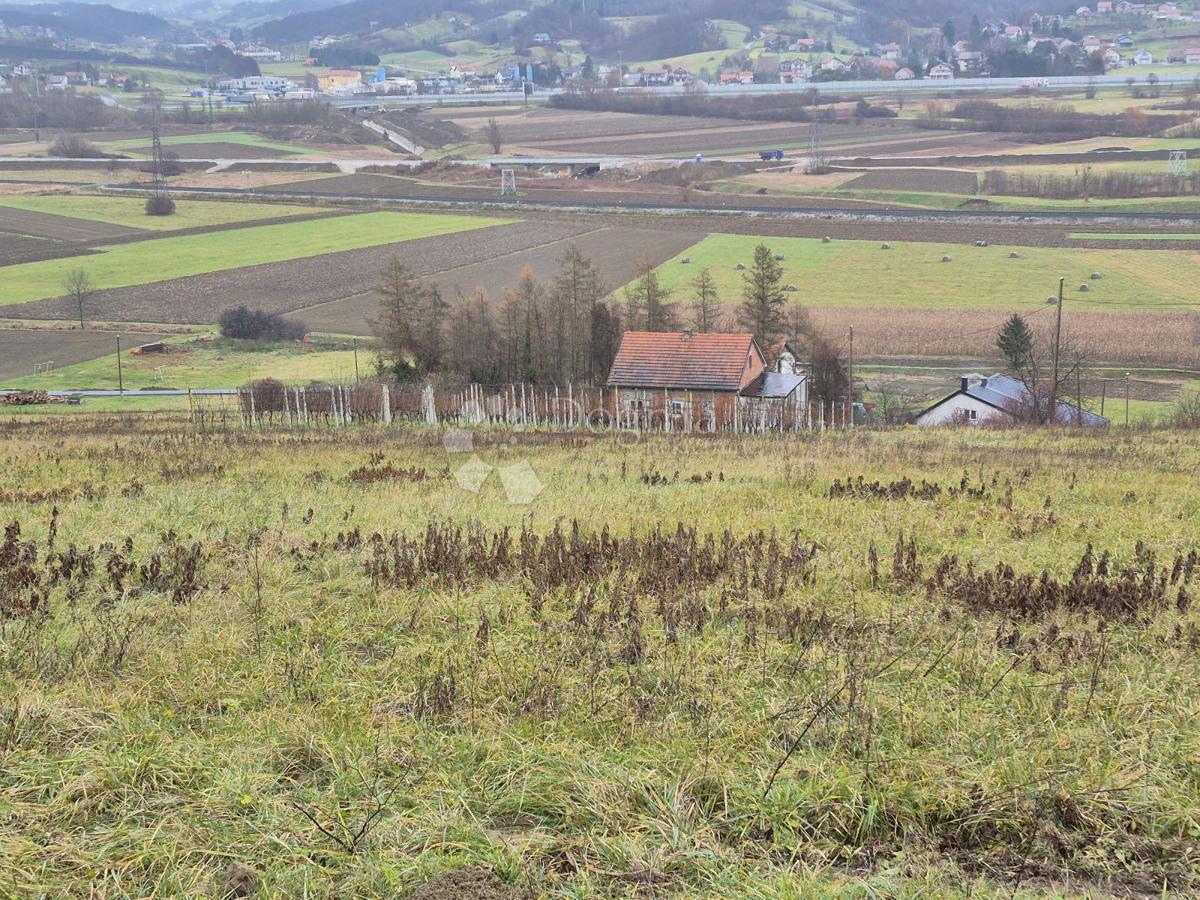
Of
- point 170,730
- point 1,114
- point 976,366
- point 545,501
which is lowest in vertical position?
point 976,366

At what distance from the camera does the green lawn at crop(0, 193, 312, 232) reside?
99.5m

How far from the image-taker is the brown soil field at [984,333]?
5338cm

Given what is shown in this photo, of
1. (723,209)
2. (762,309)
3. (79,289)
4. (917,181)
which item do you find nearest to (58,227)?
(79,289)

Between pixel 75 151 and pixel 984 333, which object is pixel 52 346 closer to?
pixel 984 333

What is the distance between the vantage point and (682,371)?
42906mm

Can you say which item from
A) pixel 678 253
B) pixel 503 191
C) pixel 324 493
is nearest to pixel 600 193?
pixel 503 191

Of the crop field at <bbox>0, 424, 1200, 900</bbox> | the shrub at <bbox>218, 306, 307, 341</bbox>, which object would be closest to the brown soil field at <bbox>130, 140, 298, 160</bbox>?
the shrub at <bbox>218, 306, 307, 341</bbox>

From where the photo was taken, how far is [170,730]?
5.80 metres

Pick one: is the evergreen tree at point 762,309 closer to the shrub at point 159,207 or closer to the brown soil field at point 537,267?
the brown soil field at point 537,267

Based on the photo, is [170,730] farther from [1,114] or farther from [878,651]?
[1,114]

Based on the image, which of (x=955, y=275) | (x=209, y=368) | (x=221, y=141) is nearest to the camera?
(x=209, y=368)

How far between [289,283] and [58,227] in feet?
107

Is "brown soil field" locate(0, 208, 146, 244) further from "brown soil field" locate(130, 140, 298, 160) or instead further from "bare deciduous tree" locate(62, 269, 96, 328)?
"brown soil field" locate(130, 140, 298, 160)

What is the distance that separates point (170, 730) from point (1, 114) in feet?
649
